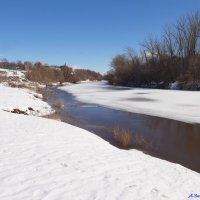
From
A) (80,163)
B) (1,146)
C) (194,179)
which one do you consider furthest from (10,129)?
(194,179)

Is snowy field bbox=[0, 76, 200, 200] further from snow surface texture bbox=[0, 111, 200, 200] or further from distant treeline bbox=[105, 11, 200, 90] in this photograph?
distant treeline bbox=[105, 11, 200, 90]

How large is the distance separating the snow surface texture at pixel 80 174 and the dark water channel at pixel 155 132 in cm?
252

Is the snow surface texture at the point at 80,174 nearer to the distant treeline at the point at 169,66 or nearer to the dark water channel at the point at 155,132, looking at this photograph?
the dark water channel at the point at 155,132

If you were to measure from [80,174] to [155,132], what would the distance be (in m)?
8.49

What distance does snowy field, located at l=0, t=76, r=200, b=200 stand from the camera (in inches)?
199

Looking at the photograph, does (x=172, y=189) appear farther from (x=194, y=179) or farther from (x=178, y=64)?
(x=178, y=64)

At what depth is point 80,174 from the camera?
5.89 m

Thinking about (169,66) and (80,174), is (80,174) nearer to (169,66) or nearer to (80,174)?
(80,174)

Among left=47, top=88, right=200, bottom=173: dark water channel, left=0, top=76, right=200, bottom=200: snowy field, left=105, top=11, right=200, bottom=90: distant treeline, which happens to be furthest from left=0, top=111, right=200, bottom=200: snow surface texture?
left=105, top=11, right=200, bottom=90: distant treeline

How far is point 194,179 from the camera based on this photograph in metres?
6.38

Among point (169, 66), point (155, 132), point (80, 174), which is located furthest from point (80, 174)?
Answer: point (169, 66)

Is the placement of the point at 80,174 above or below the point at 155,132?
above

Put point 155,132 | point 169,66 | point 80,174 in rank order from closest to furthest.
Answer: point 80,174 < point 155,132 < point 169,66

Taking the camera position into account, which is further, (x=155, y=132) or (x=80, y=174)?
(x=155, y=132)
